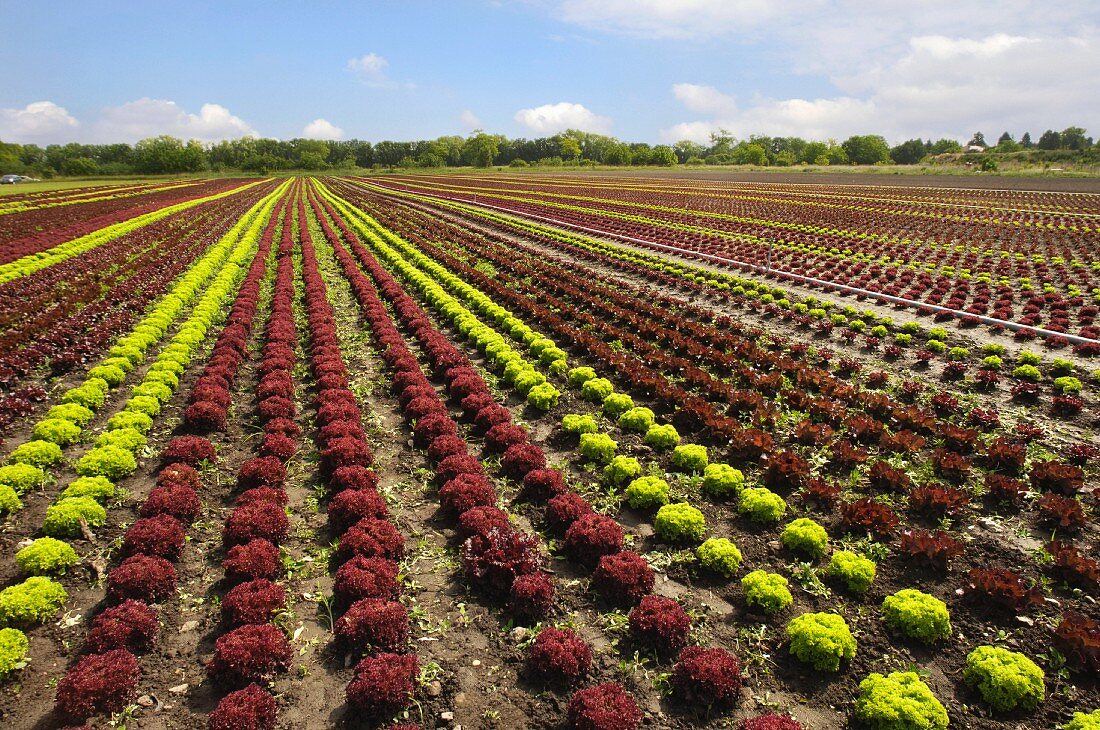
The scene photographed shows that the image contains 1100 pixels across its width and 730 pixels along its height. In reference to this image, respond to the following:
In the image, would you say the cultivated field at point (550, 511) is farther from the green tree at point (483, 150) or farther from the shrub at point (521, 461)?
the green tree at point (483, 150)

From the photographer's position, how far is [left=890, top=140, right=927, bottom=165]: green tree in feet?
546

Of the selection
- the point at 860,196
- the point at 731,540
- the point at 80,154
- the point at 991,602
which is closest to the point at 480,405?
the point at 731,540

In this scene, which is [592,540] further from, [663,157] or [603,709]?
[663,157]

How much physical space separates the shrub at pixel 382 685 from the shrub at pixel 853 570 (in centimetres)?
547

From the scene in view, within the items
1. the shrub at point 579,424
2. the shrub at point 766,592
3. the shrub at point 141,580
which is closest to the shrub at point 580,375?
the shrub at point 579,424

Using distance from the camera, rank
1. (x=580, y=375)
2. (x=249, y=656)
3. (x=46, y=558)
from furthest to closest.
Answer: (x=580, y=375) → (x=46, y=558) → (x=249, y=656)

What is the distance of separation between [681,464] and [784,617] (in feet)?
11.4

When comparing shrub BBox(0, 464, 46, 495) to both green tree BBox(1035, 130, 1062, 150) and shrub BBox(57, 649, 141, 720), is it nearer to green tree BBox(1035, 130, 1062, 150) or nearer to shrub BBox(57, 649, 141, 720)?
shrub BBox(57, 649, 141, 720)

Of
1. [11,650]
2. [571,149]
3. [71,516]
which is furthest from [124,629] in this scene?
[571,149]

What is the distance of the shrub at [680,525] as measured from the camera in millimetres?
8234

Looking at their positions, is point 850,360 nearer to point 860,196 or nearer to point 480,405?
point 480,405

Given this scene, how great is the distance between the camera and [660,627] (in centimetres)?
639

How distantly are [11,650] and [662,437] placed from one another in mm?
9328

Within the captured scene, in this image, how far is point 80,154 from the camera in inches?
7037
